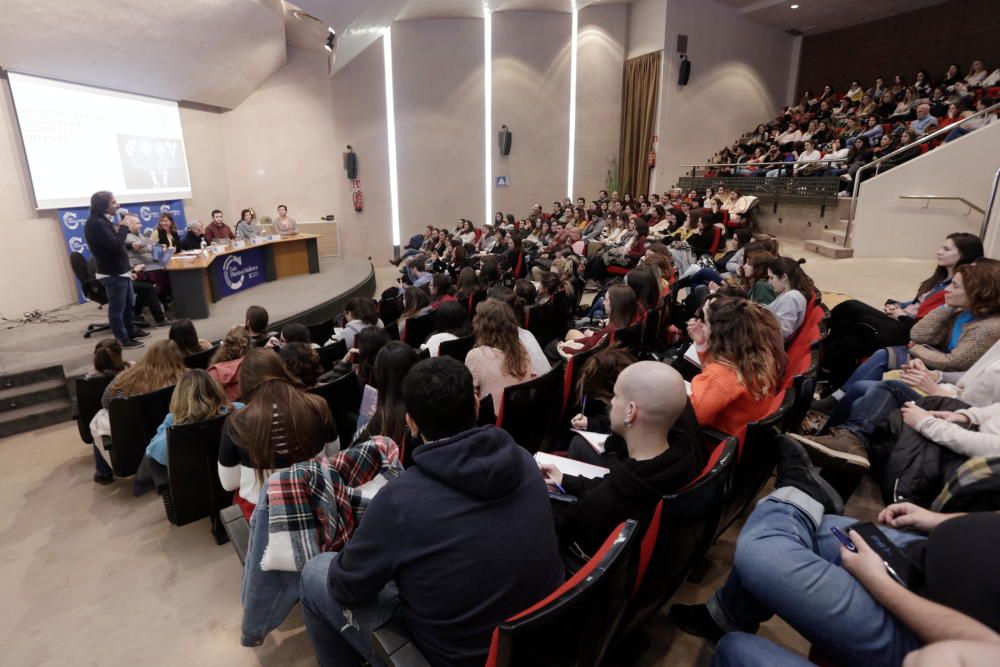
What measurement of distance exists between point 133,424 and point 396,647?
2209 mm

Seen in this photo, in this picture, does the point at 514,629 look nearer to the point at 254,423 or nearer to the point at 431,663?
the point at 431,663

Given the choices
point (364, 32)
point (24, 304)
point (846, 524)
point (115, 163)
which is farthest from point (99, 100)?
point (846, 524)

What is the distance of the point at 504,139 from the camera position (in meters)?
12.5

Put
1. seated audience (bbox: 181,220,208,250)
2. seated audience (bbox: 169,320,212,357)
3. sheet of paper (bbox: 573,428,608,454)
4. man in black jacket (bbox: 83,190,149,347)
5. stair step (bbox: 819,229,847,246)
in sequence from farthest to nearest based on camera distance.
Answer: stair step (bbox: 819,229,847,246) < seated audience (bbox: 181,220,208,250) < man in black jacket (bbox: 83,190,149,347) < seated audience (bbox: 169,320,212,357) < sheet of paper (bbox: 573,428,608,454)

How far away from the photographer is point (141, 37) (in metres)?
6.40

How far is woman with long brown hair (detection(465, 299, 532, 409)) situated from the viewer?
260 centimetres

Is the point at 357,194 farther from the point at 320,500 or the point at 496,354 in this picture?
the point at 320,500

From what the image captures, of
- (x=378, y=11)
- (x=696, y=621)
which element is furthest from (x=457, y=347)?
(x=378, y=11)

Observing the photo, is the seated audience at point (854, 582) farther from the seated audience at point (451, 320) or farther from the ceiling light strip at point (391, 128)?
the ceiling light strip at point (391, 128)

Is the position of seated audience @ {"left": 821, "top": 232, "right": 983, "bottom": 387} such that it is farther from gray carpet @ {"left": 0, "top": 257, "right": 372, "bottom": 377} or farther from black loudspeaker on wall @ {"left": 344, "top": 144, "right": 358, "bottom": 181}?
black loudspeaker on wall @ {"left": 344, "top": 144, "right": 358, "bottom": 181}

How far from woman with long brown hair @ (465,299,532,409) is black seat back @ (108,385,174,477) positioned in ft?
5.03

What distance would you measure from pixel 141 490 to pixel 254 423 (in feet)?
4.93

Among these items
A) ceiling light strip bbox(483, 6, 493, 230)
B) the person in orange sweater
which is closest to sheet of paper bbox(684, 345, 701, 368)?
the person in orange sweater

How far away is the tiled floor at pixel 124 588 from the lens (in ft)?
6.22
